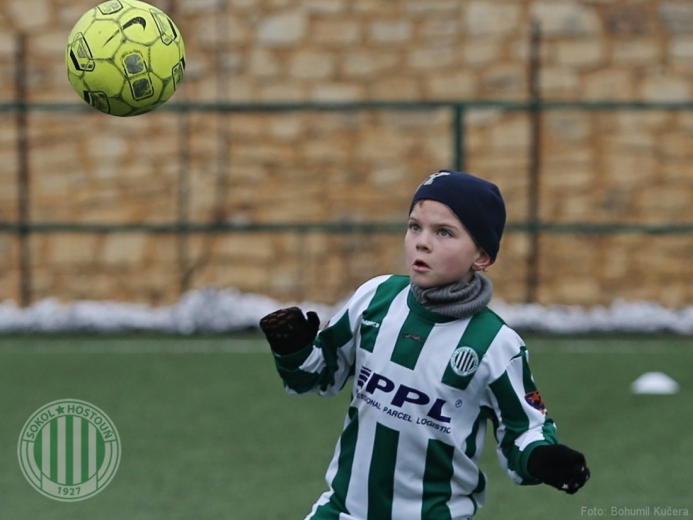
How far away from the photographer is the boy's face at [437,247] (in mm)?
3410

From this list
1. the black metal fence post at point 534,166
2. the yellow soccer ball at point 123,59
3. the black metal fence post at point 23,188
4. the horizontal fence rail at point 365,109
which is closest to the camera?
the yellow soccer ball at point 123,59

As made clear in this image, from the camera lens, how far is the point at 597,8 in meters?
10.6

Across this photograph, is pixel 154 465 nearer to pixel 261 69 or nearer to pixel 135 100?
pixel 135 100

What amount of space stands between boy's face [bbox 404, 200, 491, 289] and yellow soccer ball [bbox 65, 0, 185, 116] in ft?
4.06

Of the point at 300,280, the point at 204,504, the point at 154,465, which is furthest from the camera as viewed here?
the point at 300,280

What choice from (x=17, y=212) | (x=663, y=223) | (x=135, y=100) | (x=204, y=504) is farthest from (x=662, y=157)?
(x=135, y=100)

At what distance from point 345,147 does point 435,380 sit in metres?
7.41

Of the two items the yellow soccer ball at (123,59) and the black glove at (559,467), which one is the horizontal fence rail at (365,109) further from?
the black glove at (559,467)

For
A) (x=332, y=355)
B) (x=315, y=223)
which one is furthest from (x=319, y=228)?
(x=332, y=355)

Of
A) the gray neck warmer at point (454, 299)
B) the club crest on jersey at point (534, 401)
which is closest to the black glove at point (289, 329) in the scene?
the gray neck warmer at point (454, 299)

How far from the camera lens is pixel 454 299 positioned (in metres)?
3.46

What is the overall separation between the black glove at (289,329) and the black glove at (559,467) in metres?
0.72

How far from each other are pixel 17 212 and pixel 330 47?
120 inches

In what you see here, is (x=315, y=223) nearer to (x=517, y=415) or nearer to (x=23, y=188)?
(x=23, y=188)
